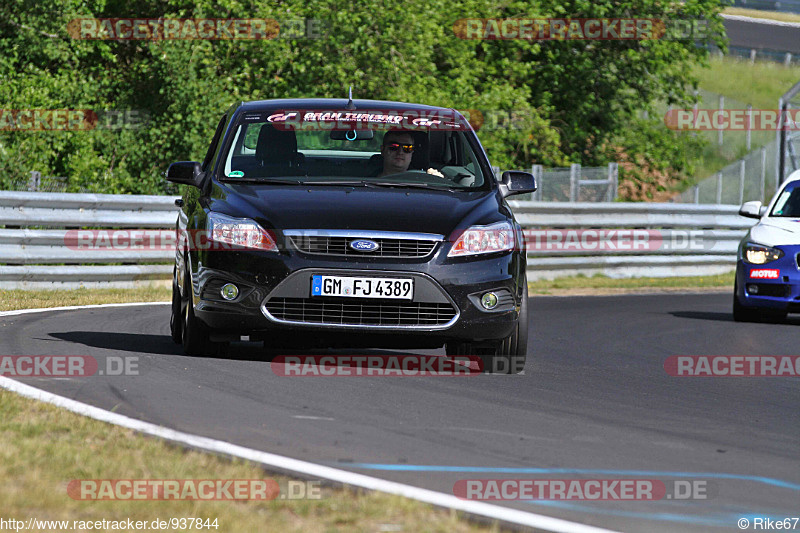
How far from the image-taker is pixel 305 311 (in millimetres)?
7617

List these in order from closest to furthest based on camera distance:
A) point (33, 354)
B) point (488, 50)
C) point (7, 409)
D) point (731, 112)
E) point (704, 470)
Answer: point (704, 470), point (7, 409), point (33, 354), point (488, 50), point (731, 112)

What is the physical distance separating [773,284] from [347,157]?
256 inches

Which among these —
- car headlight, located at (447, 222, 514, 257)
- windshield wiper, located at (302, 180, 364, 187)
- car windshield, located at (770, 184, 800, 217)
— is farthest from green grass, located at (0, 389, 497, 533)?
car windshield, located at (770, 184, 800, 217)

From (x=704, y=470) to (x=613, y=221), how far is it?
1569 cm

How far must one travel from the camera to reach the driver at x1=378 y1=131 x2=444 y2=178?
8.59 meters

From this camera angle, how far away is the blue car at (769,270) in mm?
13570

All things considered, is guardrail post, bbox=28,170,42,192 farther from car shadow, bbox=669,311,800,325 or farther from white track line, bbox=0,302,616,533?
white track line, bbox=0,302,616,533

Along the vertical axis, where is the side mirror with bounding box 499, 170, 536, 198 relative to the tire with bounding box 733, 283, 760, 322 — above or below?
above

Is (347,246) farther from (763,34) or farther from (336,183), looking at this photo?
(763,34)

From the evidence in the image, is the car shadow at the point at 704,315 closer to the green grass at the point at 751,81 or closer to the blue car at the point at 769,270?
the blue car at the point at 769,270

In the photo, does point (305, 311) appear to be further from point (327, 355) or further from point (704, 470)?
point (704, 470)

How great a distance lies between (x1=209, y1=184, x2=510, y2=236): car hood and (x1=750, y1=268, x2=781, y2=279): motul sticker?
620cm

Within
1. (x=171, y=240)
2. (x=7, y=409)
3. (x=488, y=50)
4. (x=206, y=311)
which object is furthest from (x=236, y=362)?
(x=488, y=50)

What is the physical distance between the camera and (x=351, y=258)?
755 cm
